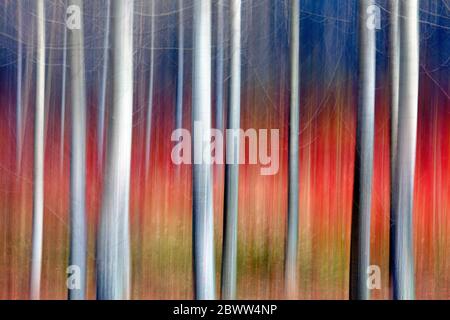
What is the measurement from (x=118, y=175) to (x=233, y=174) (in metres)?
0.62

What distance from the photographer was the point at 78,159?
2.81 m

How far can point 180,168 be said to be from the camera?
2818mm

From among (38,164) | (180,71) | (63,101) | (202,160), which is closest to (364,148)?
(202,160)

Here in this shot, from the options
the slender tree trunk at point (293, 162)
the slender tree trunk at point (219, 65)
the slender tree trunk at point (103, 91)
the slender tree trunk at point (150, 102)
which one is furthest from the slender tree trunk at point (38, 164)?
the slender tree trunk at point (293, 162)

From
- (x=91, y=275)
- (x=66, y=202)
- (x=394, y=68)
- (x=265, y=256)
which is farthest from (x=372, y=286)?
(x=66, y=202)

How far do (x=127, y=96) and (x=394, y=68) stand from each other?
1473 mm

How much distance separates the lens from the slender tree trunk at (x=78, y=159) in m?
2.80

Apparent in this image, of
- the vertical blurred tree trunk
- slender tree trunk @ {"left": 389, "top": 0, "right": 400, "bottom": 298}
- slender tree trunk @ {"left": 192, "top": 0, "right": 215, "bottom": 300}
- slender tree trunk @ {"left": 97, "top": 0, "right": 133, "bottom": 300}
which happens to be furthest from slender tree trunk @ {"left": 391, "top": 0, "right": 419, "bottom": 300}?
the vertical blurred tree trunk

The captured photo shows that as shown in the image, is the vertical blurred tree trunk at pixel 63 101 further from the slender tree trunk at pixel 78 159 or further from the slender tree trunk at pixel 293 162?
the slender tree trunk at pixel 293 162

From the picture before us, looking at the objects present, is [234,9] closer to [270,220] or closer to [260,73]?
[260,73]

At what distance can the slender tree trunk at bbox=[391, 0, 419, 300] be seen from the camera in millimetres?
2832

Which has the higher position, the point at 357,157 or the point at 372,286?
the point at 357,157

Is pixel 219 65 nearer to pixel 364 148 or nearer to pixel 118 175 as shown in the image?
pixel 118 175

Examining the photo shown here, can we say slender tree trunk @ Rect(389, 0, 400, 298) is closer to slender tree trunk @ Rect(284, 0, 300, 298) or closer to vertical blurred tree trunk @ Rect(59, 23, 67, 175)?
slender tree trunk @ Rect(284, 0, 300, 298)
